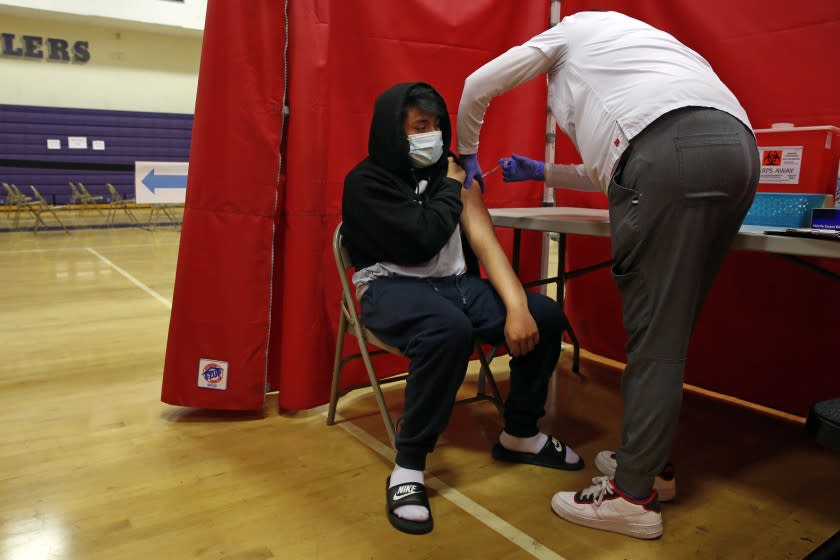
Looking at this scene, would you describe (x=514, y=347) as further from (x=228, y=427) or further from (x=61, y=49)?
(x=61, y=49)

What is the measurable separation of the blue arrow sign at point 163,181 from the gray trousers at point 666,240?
695 cm

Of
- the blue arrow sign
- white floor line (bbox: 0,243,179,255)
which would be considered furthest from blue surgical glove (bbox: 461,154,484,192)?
the blue arrow sign

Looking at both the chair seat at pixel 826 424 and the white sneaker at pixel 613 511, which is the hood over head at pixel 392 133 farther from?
the chair seat at pixel 826 424

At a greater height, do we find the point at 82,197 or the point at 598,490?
the point at 82,197

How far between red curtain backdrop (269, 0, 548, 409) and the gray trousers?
1.10 m

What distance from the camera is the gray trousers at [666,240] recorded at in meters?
1.36

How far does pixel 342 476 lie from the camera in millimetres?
1861

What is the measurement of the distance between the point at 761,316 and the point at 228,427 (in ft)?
6.51

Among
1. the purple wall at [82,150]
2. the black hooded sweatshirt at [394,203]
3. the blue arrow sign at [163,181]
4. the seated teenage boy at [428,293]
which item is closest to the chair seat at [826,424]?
the seated teenage boy at [428,293]

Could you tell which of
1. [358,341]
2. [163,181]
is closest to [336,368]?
[358,341]

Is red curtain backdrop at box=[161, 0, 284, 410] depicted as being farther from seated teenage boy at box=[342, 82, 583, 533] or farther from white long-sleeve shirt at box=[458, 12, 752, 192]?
white long-sleeve shirt at box=[458, 12, 752, 192]

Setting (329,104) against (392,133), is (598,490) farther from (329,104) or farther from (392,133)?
(329,104)

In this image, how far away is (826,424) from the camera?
3.13 feet

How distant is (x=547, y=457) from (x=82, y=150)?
37.0ft
